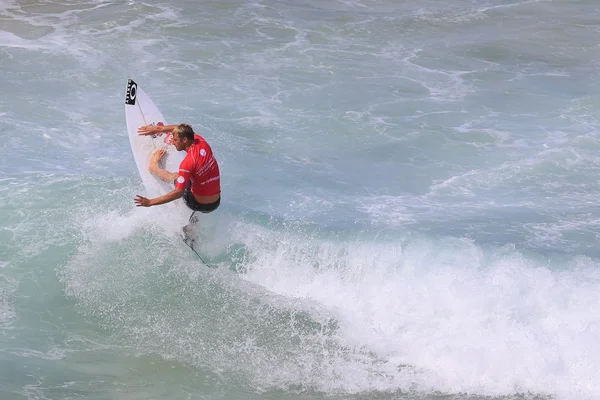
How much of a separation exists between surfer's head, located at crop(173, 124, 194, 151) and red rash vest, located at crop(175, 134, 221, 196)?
7 centimetres

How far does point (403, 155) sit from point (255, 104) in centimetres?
301

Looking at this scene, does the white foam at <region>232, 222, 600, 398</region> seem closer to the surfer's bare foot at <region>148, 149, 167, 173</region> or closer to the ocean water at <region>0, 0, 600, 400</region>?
the ocean water at <region>0, 0, 600, 400</region>

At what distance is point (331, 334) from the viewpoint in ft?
29.1

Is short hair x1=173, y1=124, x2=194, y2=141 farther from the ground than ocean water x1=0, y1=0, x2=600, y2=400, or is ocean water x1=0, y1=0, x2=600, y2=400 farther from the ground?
short hair x1=173, y1=124, x2=194, y2=141

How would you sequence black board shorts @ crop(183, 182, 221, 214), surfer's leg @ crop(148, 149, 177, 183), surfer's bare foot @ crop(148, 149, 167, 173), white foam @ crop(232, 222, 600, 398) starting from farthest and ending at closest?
1. surfer's bare foot @ crop(148, 149, 167, 173)
2. surfer's leg @ crop(148, 149, 177, 183)
3. black board shorts @ crop(183, 182, 221, 214)
4. white foam @ crop(232, 222, 600, 398)

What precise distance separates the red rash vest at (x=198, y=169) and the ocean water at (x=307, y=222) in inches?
44.7

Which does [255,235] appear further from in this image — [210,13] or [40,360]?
[210,13]

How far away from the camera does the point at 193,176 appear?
8.81 m

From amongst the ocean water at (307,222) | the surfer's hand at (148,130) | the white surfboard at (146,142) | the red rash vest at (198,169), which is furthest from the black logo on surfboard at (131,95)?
the red rash vest at (198,169)

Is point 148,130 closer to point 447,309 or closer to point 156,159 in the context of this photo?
point 156,159

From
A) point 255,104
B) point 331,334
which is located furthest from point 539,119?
point 331,334

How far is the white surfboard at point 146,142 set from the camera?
986 cm

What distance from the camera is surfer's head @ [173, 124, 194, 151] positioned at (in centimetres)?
870

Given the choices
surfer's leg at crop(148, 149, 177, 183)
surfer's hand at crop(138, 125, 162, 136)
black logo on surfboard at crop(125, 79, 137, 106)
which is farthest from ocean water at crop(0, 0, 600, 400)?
black logo on surfboard at crop(125, 79, 137, 106)
